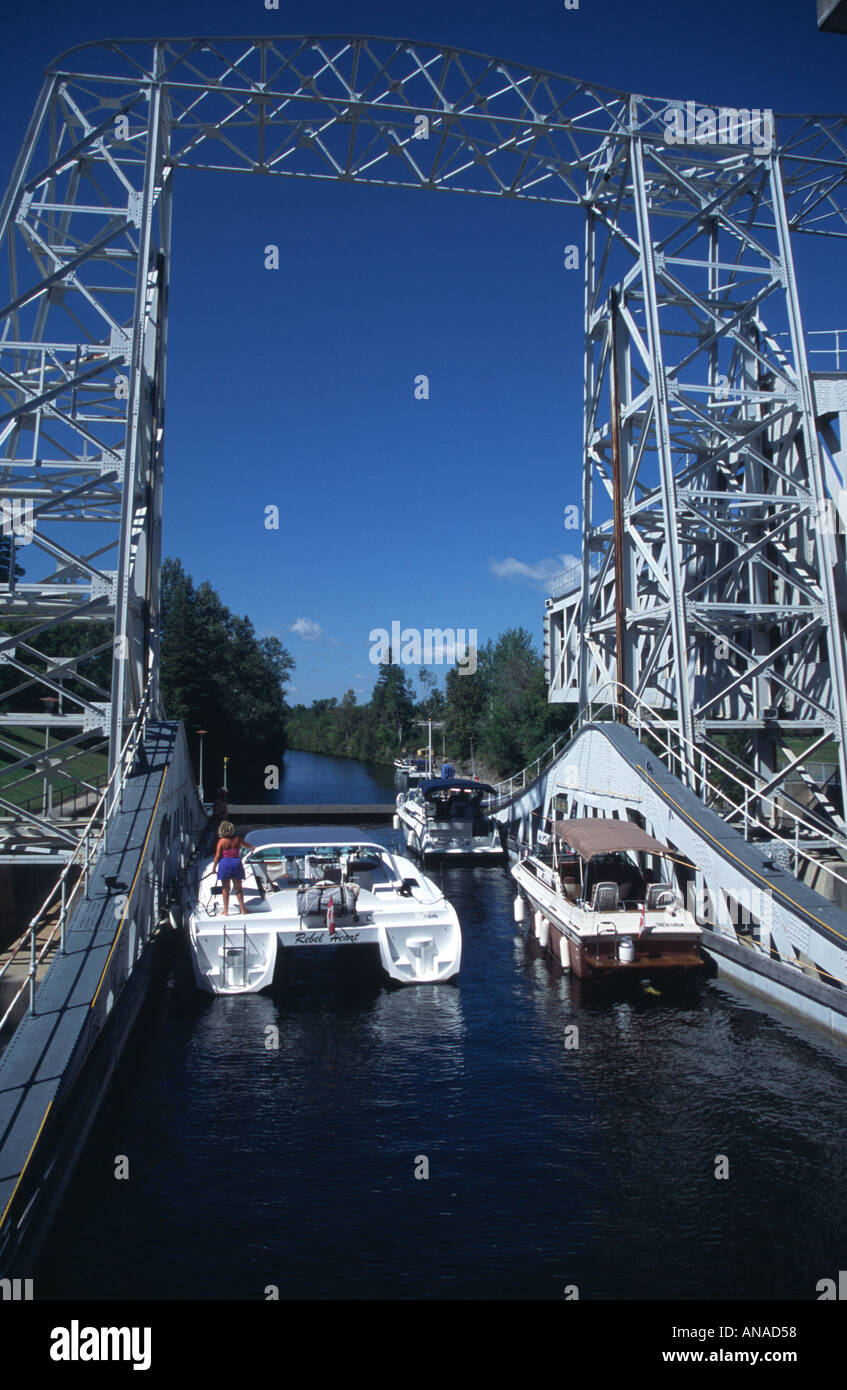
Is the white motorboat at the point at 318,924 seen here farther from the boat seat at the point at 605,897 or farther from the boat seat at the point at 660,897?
the boat seat at the point at 660,897

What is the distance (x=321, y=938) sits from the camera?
13.5m

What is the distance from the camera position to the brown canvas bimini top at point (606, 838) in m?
15.4

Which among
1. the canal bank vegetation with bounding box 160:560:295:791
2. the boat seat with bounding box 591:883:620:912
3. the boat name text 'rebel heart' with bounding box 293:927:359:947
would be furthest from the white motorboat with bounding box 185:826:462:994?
the canal bank vegetation with bounding box 160:560:295:791

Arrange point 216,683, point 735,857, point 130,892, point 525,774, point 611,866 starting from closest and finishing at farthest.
Result: point 130,892
point 735,857
point 611,866
point 525,774
point 216,683

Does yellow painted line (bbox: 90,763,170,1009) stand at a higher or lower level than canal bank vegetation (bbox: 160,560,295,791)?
lower

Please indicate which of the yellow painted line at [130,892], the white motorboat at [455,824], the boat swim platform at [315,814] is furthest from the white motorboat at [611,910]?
the boat swim platform at [315,814]

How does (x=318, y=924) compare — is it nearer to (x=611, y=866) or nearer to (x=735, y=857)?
(x=611, y=866)

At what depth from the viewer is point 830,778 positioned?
2194 centimetres

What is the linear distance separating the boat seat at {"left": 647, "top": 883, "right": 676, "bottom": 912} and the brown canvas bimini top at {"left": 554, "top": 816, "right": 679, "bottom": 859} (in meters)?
0.57

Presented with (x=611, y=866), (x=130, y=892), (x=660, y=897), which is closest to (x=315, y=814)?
(x=611, y=866)

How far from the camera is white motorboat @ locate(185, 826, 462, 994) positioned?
13578 millimetres

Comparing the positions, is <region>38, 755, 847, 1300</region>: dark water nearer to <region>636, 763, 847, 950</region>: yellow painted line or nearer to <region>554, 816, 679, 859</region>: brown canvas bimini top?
<region>636, 763, 847, 950</region>: yellow painted line

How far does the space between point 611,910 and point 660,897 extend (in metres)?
0.87
